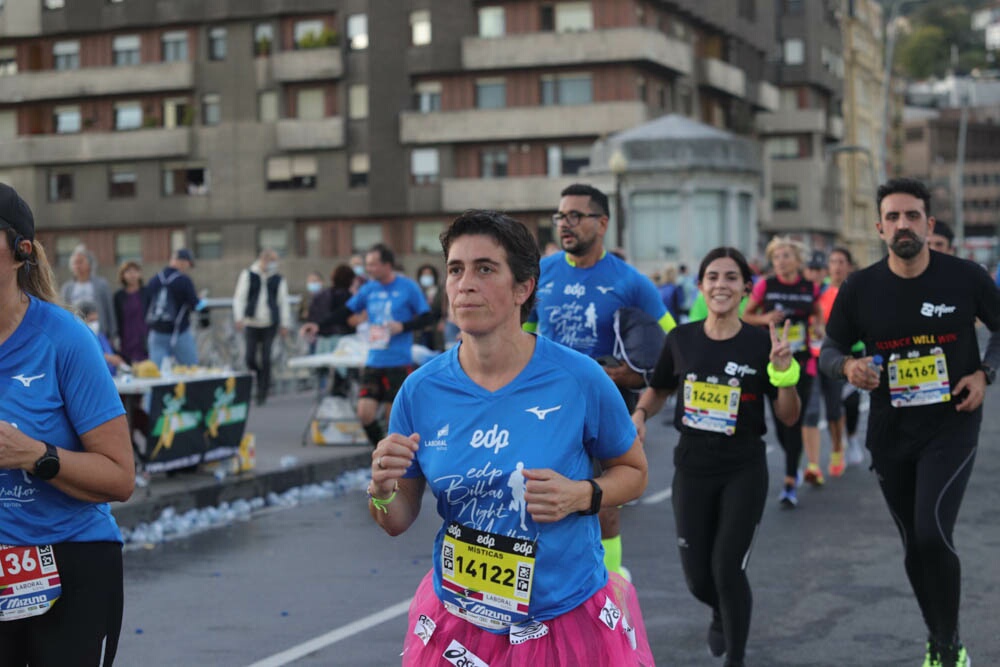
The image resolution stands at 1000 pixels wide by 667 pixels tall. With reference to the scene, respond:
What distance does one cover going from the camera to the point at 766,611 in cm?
830

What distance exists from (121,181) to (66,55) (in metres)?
6.22

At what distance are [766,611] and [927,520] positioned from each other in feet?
5.71

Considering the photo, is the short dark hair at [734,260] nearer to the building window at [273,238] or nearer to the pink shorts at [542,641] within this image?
the pink shorts at [542,641]

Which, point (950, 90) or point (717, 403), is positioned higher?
point (950, 90)

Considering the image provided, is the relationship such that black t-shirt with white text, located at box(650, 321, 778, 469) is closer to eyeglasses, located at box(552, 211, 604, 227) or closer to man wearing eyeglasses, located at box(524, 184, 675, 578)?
man wearing eyeglasses, located at box(524, 184, 675, 578)

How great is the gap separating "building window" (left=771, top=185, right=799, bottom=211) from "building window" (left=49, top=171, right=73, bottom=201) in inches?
1349

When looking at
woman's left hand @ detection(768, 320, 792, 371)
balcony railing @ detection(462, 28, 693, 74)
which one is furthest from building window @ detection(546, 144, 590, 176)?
woman's left hand @ detection(768, 320, 792, 371)

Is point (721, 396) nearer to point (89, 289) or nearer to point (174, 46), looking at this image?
point (89, 289)

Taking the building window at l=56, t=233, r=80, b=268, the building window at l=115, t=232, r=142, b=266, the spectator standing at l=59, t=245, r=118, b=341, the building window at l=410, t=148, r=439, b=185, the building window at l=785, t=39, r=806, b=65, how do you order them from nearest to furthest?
the spectator standing at l=59, t=245, r=118, b=341 → the building window at l=410, t=148, r=439, b=185 → the building window at l=115, t=232, r=142, b=266 → the building window at l=56, t=233, r=80, b=268 → the building window at l=785, t=39, r=806, b=65

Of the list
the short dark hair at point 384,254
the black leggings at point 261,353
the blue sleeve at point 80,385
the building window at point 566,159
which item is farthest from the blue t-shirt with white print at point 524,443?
the building window at point 566,159

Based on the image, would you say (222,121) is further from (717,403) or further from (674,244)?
(717,403)

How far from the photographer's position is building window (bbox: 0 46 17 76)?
69.3 metres

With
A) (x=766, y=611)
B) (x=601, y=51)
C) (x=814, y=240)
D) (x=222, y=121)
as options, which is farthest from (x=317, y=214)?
(x=766, y=611)

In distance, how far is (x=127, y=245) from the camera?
67.2 metres
